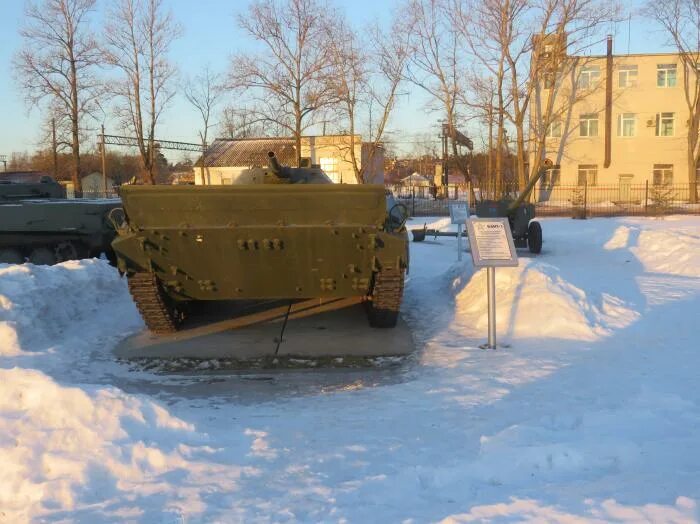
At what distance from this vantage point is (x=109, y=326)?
26.3 feet

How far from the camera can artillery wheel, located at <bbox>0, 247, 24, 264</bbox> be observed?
12695 mm

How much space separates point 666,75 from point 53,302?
3891 centimetres

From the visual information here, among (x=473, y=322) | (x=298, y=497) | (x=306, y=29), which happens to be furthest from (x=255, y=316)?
(x=306, y=29)

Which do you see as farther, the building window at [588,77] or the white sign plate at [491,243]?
the building window at [588,77]

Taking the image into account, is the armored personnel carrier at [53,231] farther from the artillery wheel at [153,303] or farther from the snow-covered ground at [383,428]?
the artillery wheel at [153,303]

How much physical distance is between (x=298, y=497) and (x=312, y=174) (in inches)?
254

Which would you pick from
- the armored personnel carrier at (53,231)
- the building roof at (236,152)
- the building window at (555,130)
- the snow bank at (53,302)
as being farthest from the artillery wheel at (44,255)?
the building window at (555,130)

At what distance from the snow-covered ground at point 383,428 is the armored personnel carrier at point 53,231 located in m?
4.70

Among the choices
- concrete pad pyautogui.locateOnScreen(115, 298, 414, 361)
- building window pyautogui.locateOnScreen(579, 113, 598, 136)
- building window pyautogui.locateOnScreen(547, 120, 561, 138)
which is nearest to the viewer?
concrete pad pyautogui.locateOnScreen(115, 298, 414, 361)

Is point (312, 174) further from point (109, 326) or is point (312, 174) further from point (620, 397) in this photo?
point (620, 397)

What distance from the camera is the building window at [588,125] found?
38.4 meters

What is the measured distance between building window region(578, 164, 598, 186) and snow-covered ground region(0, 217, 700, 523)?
3303 cm

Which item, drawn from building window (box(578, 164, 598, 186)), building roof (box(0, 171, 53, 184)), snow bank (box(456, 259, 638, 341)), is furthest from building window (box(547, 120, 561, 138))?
snow bank (box(456, 259, 638, 341))

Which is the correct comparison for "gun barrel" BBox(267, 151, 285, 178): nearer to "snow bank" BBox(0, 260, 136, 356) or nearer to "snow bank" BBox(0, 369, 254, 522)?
"snow bank" BBox(0, 260, 136, 356)
